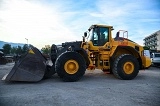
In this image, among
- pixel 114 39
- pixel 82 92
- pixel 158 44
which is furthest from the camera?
pixel 158 44

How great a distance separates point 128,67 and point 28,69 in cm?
477

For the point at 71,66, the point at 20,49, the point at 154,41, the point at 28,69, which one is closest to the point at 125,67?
the point at 71,66

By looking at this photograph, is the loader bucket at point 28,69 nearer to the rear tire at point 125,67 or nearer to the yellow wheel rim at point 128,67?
the rear tire at point 125,67

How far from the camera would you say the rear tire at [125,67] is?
10242 mm

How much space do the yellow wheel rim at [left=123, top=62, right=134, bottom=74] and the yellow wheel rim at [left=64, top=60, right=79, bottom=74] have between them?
245 centimetres

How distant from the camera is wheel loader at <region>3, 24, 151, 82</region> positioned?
916cm

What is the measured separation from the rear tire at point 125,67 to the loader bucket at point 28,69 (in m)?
3.44

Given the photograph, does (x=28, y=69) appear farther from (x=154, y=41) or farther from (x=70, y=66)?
(x=154, y=41)

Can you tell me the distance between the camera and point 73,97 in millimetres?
6344

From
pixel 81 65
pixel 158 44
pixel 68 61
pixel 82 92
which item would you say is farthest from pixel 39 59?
pixel 158 44

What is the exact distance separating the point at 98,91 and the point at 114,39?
4.42 metres

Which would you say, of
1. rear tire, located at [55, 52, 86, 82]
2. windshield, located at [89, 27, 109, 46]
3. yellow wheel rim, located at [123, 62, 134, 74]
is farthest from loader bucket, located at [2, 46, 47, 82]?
yellow wheel rim, located at [123, 62, 134, 74]

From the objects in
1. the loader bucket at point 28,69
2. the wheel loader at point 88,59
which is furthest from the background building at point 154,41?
the loader bucket at point 28,69

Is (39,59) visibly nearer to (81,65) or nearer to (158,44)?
(81,65)
